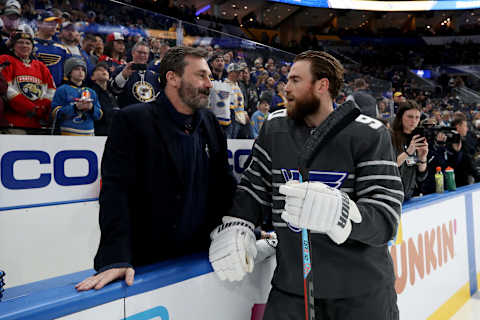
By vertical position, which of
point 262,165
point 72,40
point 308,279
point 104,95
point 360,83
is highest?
point 72,40

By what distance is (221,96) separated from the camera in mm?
3365

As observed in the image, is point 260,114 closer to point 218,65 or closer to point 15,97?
point 218,65

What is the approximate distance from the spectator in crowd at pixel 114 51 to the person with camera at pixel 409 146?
250 centimetres

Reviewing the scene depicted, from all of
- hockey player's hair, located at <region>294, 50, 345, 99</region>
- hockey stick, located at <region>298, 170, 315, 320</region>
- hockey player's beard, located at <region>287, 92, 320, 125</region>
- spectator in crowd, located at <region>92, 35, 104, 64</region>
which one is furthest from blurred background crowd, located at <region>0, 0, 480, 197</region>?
hockey stick, located at <region>298, 170, 315, 320</region>

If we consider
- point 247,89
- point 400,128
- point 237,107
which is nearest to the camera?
point 400,128

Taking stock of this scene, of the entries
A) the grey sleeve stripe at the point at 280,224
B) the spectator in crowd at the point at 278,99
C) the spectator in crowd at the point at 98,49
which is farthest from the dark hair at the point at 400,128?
the spectator in crowd at the point at 98,49

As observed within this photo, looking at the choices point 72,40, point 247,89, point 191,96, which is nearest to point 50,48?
point 72,40

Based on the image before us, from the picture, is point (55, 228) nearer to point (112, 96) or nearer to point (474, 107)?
point (112, 96)

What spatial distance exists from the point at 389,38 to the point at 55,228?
22517 millimetres

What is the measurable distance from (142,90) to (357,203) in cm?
274

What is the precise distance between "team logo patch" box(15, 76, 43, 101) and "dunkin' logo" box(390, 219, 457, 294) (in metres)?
2.99

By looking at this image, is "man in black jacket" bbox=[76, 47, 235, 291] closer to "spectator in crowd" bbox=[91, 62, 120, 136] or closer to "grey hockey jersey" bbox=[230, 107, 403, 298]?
"grey hockey jersey" bbox=[230, 107, 403, 298]

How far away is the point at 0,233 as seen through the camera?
9.10ft

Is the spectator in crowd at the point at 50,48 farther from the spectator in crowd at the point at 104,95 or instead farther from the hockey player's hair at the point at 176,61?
the hockey player's hair at the point at 176,61
